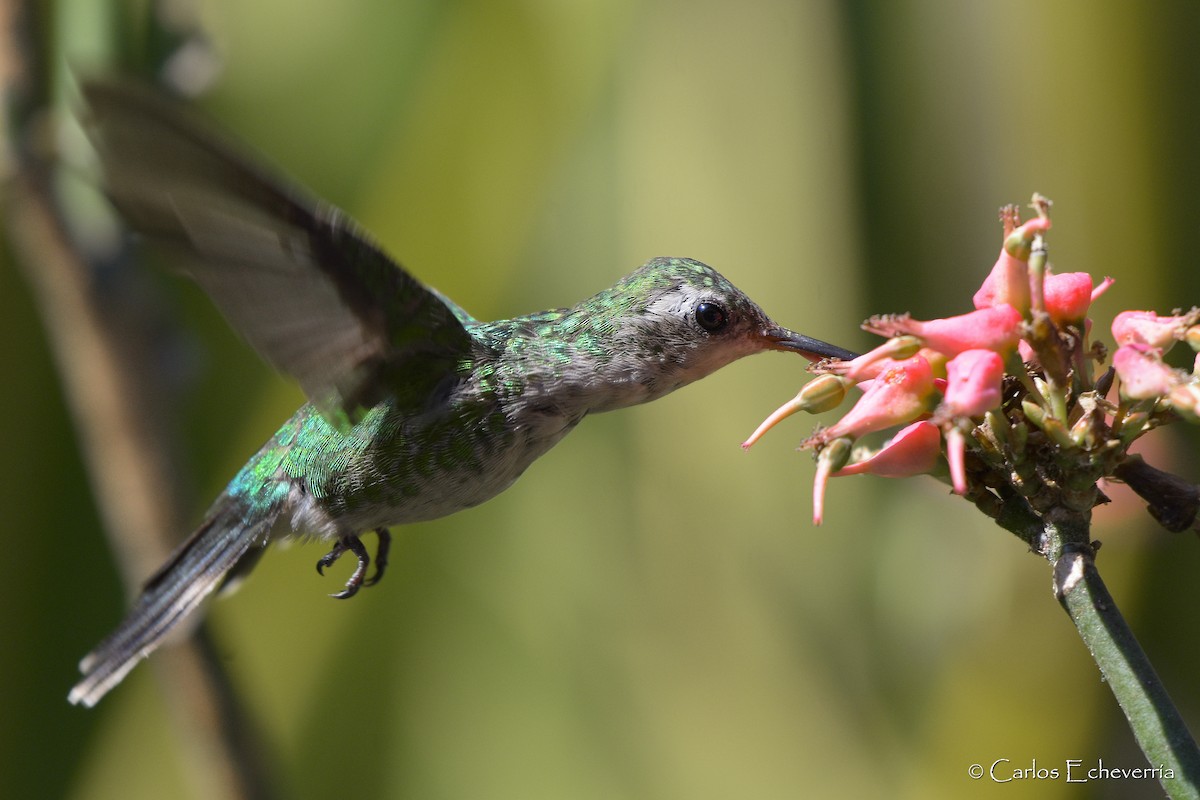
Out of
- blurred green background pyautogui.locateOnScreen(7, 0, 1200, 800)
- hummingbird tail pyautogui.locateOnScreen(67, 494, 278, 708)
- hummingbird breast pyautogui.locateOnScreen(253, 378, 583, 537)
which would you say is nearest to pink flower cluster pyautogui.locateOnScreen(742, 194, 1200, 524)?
hummingbird breast pyautogui.locateOnScreen(253, 378, 583, 537)

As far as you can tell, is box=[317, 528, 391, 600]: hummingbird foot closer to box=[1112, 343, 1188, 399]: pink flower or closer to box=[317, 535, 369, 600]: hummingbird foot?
box=[317, 535, 369, 600]: hummingbird foot

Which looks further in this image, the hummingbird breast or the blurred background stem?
the blurred background stem

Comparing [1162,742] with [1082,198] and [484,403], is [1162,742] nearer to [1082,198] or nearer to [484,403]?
[484,403]

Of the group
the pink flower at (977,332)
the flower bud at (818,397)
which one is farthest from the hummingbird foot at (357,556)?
the pink flower at (977,332)

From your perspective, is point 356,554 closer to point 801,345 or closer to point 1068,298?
point 801,345

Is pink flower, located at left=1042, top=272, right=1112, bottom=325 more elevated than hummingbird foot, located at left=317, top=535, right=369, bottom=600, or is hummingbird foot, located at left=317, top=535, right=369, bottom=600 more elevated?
pink flower, located at left=1042, top=272, right=1112, bottom=325

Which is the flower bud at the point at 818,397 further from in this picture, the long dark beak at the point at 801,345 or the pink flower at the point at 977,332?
the long dark beak at the point at 801,345

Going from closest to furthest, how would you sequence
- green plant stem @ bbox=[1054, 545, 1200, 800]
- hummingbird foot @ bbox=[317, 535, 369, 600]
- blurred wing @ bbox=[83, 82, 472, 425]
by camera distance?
green plant stem @ bbox=[1054, 545, 1200, 800], blurred wing @ bbox=[83, 82, 472, 425], hummingbird foot @ bbox=[317, 535, 369, 600]

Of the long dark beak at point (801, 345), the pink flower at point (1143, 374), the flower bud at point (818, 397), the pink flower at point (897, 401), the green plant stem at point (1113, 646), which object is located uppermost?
the pink flower at point (1143, 374)
